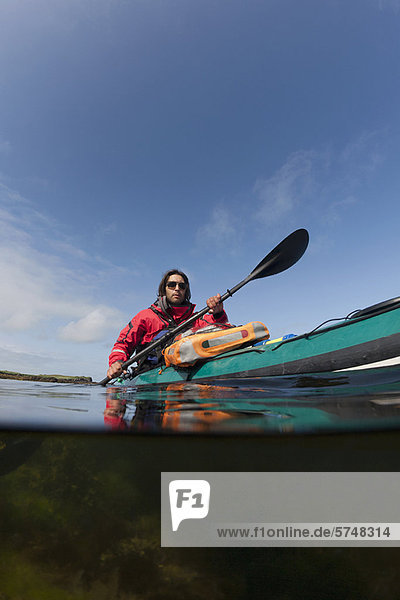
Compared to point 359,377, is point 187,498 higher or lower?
lower

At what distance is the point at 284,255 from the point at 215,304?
188cm

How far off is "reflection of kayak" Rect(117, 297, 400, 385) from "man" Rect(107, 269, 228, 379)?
1.73m

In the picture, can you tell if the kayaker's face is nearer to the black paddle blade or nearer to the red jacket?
the red jacket

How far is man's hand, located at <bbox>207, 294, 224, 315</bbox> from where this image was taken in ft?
17.4

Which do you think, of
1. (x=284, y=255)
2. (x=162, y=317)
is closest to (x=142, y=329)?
(x=162, y=317)

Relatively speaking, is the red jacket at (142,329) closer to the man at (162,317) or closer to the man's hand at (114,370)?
the man at (162,317)

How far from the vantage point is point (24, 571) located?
1.03 m

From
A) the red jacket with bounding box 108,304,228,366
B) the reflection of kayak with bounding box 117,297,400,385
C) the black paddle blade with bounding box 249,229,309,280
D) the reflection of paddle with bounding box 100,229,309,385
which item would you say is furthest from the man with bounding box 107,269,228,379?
the reflection of kayak with bounding box 117,297,400,385

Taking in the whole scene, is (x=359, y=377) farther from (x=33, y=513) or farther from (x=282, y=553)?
(x=33, y=513)

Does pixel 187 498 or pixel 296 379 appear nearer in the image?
pixel 187 498

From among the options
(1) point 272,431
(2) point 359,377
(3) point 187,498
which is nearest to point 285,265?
(2) point 359,377

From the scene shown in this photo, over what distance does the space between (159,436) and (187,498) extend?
32 centimetres

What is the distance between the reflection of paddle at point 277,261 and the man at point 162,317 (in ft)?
0.72

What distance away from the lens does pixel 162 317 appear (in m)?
5.83
